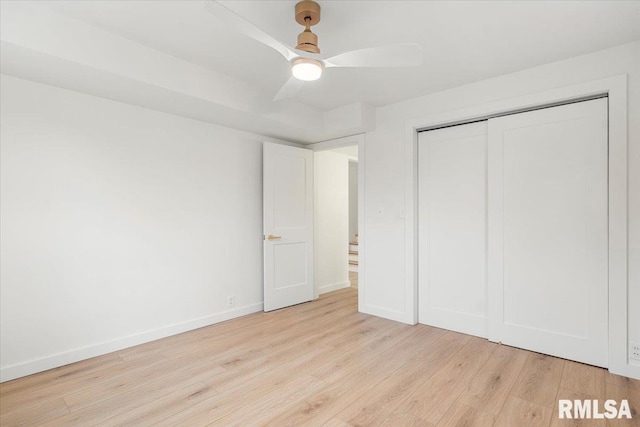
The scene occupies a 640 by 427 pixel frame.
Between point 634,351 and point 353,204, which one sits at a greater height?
point 353,204

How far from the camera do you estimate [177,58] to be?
104 inches

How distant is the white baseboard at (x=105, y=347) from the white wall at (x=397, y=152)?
1745 mm

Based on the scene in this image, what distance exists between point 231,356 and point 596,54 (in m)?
3.85

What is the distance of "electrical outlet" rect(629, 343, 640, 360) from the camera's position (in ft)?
7.70

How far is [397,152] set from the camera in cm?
365

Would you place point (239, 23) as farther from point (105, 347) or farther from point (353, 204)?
point (353, 204)

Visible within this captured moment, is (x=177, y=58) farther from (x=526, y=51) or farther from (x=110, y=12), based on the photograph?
(x=526, y=51)

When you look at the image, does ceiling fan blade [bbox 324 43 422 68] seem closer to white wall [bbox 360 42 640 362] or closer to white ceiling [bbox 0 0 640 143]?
white ceiling [bbox 0 0 640 143]

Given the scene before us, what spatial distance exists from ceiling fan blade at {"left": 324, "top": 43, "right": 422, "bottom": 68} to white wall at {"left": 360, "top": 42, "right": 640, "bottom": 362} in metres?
1.55

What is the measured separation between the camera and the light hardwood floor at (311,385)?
193 centimetres

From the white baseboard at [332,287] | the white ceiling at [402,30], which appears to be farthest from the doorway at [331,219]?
the white ceiling at [402,30]

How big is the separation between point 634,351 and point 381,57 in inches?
110

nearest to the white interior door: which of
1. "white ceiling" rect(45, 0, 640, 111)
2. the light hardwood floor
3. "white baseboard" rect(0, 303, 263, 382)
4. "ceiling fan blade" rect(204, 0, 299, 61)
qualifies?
"white baseboard" rect(0, 303, 263, 382)

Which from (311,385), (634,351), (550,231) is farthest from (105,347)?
(634,351)
